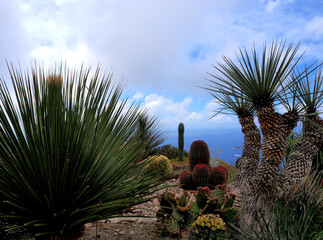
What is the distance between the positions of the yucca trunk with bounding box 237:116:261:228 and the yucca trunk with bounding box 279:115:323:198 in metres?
0.36

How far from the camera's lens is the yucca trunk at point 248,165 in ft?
10.9

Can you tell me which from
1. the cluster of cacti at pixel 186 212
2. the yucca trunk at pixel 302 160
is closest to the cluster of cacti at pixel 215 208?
the cluster of cacti at pixel 186 212

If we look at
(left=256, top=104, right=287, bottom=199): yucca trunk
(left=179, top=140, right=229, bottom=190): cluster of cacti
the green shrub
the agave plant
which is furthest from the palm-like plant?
the green shrub

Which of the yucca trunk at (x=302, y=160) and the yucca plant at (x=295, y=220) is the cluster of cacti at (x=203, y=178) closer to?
the yucca trunk at (x=302, y=160)

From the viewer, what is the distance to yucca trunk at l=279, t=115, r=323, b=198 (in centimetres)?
332

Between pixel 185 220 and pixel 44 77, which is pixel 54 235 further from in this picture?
pixel 185 220

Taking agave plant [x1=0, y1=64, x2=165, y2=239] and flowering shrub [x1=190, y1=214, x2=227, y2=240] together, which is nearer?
agave plant [x1=0, y1=64, x2=165, y2=239]

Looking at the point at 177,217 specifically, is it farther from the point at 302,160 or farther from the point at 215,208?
the point at 302,160

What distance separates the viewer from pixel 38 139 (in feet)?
6.54

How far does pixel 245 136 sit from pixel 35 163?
9.09 ft

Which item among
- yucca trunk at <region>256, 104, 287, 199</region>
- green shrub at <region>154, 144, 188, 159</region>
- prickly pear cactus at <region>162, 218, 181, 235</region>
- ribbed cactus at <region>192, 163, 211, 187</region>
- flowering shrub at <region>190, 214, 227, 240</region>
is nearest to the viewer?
flowering shrub at <region>190, 214, 227, 240</region>

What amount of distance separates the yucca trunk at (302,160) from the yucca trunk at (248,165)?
1.19 feet

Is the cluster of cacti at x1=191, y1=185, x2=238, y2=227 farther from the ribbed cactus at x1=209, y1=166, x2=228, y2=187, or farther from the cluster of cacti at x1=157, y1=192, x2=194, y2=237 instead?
the ribbed cactus at x1=209, y1=166, x2=228, y2=187

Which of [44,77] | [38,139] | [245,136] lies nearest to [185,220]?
[245,136]
